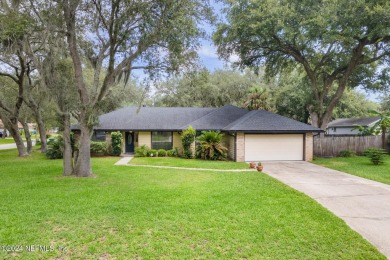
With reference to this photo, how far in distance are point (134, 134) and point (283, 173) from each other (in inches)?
449

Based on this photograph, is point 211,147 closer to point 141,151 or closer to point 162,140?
point 162,140

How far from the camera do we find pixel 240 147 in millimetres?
14875

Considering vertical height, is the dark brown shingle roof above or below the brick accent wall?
above

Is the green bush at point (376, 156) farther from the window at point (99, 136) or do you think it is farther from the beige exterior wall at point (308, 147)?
the window at point (99, 136)

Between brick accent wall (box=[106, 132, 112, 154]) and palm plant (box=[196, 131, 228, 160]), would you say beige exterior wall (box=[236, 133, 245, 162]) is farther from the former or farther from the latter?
brick accent wall (box=[106, 132, 112, 154])

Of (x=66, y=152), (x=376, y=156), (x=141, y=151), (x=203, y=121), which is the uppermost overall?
(x=203, y=121)

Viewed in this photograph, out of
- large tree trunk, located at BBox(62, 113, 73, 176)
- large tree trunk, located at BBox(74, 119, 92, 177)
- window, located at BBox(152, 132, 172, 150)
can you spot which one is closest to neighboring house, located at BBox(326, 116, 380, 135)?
window, located at BBox(152, 132, 172, 150)

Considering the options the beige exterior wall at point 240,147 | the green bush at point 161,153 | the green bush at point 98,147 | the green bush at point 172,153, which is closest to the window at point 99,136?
the green bush at point 98,147

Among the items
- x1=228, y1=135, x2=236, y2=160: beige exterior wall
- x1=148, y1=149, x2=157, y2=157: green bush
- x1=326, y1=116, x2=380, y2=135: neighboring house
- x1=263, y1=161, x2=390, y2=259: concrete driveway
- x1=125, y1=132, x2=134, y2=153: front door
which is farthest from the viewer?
x1=326, y1=116, x2=380, y2=135: neighboring house

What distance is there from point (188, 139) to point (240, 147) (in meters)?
3.57

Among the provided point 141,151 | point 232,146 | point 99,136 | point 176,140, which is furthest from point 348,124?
point 99,136

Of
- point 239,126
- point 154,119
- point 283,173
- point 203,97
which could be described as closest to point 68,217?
point 283,173

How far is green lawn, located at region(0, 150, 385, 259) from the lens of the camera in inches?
162

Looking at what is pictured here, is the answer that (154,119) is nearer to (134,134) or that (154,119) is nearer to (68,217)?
(134,134)
